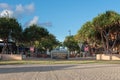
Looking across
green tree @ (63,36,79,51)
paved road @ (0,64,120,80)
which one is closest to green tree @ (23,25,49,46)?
green tree @ (63,36,79,51)

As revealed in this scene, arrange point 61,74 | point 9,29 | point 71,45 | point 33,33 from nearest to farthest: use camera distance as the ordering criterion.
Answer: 1. point 61,74
2. point 9,29
3. point 33,33
4. point 71,45

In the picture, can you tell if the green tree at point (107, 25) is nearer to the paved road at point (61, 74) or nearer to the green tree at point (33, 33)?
the green tree at point (33, 33)

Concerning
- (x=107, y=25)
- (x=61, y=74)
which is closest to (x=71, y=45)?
A: (x=107, y=25)

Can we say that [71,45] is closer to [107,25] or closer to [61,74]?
[107,25]

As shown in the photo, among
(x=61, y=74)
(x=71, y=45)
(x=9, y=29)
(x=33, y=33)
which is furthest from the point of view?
(x=71, y=45)

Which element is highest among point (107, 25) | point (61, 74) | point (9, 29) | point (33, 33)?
point (33, 33)

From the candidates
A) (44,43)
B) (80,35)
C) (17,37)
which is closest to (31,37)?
(17,37)

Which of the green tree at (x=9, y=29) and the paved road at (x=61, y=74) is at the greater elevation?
the green tree at (x=9, y=29)

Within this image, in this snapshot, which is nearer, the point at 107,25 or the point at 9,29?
the point at 107,25

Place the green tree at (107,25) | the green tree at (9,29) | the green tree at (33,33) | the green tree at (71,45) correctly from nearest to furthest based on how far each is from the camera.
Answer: the green tree at (107,25) < the green tree at (9,29) < the green tree at (33,33) < the green tree at (71,45)

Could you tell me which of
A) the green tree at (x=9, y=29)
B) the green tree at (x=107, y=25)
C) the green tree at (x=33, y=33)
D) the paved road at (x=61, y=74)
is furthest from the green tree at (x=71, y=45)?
the paved road at (x=61, y=74)

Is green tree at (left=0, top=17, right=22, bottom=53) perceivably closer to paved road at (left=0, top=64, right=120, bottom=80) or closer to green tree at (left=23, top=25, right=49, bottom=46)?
green tree at (left=23, top=25, right=49, bottom=46)

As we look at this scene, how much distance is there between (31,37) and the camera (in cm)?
7456

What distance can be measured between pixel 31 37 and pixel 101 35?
20649mm
